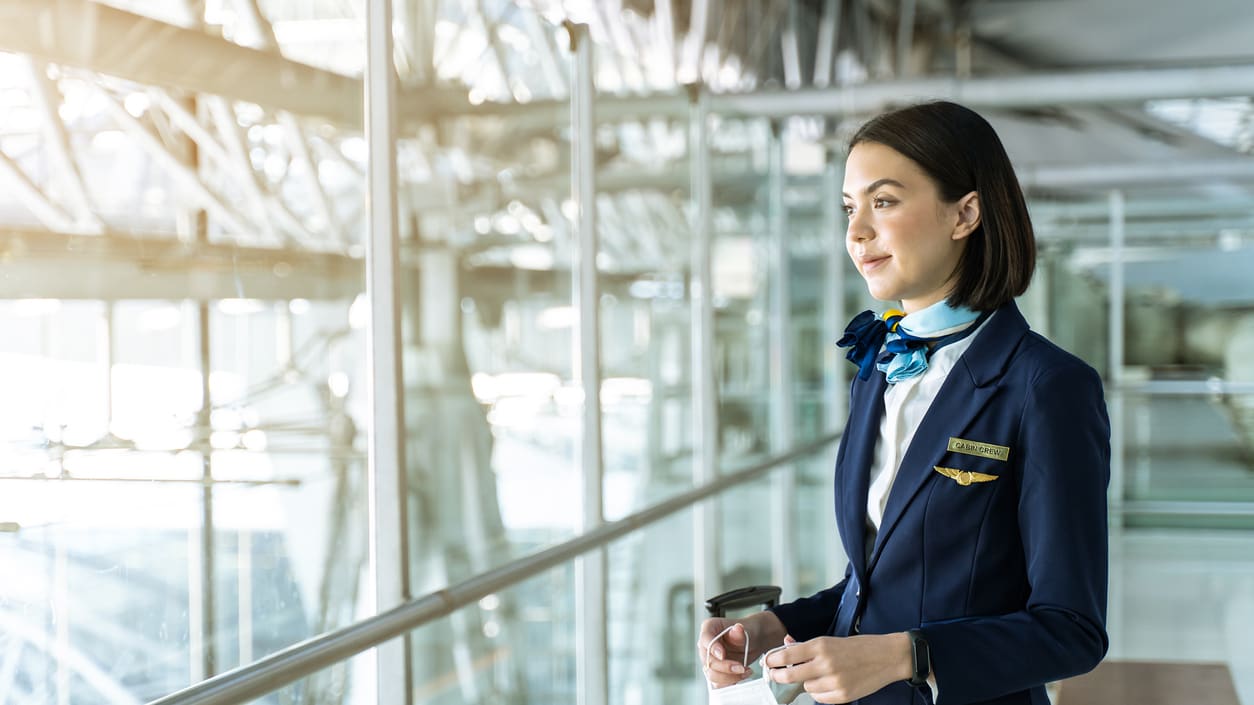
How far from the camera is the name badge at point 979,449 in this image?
1.47 m

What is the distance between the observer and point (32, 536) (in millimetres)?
2098

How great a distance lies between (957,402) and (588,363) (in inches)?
117

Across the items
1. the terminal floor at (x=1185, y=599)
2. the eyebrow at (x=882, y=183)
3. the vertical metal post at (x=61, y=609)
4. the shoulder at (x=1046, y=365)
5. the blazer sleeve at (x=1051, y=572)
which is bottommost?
the terminal floor at (x=1185, y=599)

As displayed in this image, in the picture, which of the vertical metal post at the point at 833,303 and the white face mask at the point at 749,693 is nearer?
the white face mask at the point at 749,693

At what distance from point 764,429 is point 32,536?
5949 mm

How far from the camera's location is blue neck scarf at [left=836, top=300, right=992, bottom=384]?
1.60 meters

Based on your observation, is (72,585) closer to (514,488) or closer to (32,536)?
(32,536)

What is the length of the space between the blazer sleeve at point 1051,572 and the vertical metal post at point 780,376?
627 cm

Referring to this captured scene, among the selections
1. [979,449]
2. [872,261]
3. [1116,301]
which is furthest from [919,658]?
[1116,301]

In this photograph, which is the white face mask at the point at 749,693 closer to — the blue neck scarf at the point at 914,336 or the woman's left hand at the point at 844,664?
the woman's left hand at the point at 844,664

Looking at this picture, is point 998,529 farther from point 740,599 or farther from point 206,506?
point 206,506

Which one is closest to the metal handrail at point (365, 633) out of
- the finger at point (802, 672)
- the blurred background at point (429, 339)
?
the blurred background at point (429, 339)

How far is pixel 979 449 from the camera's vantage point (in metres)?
1.49

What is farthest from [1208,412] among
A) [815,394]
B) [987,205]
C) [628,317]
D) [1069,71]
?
[987,205]
